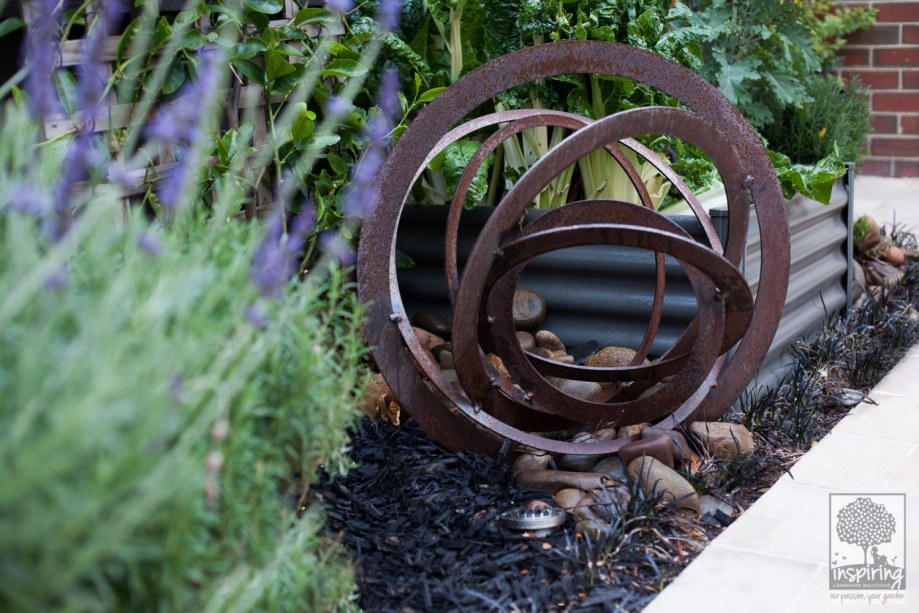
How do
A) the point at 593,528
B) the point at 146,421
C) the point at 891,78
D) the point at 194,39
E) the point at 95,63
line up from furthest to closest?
the point at 891,78, the point at 194,39, the point at 593,528, the point at 95,63, the point at 146,421

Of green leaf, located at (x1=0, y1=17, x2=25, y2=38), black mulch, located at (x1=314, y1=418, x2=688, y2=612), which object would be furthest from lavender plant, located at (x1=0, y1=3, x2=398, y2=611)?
green leaf, located at (x1=0, y1=17, x2=25, y2=38)

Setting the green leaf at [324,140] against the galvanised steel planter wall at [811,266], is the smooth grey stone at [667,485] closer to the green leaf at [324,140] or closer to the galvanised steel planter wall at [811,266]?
the galvanised steel planter wall at [811,266]

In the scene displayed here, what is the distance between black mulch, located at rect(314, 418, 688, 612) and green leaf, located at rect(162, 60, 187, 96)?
3.26ft

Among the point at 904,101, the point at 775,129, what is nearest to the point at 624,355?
the point at 775,129

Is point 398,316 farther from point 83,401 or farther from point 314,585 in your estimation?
point 83,401

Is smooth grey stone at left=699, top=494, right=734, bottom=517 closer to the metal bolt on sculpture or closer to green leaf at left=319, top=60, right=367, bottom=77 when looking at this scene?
the metal bolt on sculpture

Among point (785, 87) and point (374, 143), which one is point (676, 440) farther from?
point (785, 87)

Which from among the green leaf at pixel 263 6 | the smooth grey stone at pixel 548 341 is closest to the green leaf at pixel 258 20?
the green leaf at pixel 263 6

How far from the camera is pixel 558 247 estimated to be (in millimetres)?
2580

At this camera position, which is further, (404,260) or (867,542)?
(404,260)

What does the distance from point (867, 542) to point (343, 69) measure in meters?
1.89

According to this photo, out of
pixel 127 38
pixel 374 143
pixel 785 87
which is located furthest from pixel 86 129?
pixel 785 87

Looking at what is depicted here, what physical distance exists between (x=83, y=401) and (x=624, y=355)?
2.44 m

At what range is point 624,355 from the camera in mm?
3422
